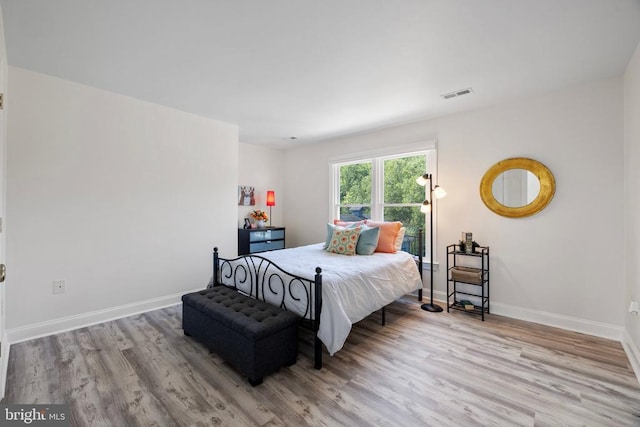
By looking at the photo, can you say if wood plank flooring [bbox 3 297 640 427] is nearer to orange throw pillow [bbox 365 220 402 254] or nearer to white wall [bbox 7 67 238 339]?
white wall [bbox 7 67 238 339]

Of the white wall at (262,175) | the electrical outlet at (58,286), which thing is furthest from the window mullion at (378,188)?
the electrical outlet at (58,286)

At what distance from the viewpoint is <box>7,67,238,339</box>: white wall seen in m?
2.62

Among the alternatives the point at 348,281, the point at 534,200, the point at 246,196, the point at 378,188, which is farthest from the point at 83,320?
the point at 534,200

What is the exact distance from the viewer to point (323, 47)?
2195 mm

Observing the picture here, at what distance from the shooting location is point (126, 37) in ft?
6.87

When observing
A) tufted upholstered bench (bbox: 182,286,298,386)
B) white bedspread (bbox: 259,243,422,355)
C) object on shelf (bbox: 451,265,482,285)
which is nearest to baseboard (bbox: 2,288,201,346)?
tufted upholstered bench (bbox: 182,286,298,386)

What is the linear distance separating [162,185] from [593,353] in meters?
4.70

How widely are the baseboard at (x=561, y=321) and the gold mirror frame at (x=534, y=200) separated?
3.52 feet

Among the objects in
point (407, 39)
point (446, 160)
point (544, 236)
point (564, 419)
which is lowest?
point (564, 419)

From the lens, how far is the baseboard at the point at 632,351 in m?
2.15

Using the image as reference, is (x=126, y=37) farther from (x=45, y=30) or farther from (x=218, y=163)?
(x=218, y=163)

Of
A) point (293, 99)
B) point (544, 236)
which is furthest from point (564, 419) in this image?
point (293, 99)

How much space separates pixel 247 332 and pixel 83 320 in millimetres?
2167

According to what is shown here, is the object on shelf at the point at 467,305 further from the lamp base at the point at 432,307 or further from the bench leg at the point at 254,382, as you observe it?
the bench leg at the point at 254,382
